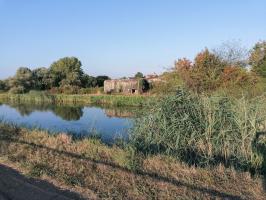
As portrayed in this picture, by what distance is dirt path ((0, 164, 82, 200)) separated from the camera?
5359 millimetres

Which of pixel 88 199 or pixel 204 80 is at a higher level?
pixel 204 80

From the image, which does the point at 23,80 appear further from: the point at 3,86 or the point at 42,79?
the point at 3,86

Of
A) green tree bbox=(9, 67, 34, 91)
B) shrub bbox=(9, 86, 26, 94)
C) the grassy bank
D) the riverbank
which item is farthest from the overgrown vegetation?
the riverbank

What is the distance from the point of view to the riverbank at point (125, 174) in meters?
5.43

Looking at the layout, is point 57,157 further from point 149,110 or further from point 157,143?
point 149,110

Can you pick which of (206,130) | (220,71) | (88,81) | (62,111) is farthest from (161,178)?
(88,81)

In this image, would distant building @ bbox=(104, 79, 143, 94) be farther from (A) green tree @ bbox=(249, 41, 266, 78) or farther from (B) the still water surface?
(B) the still water surface

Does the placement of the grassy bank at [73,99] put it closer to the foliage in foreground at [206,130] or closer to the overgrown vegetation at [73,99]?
the overgrown vegetation at [73,99]

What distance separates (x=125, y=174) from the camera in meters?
6.18

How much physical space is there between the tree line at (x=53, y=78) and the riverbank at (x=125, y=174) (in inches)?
2201

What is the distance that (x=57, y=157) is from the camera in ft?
24.6

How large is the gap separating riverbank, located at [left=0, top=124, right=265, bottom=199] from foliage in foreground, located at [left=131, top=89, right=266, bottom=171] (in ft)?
5.51

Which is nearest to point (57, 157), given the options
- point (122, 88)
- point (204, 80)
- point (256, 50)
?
point (204, 80)

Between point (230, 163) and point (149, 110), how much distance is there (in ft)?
10.9
